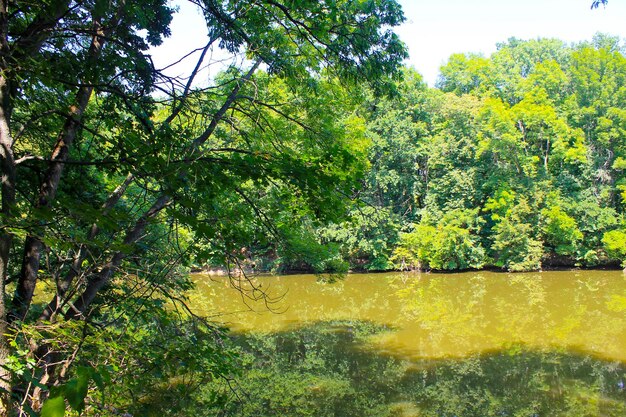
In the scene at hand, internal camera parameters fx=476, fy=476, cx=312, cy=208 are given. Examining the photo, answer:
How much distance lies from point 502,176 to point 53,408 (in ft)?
83.5

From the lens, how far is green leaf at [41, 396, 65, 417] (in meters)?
1.09

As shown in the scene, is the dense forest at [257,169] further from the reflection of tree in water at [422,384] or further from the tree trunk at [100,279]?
the reflection of tree in water at [422,384]

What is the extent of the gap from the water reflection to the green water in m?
0.04

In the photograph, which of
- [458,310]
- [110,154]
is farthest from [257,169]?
[458,310]

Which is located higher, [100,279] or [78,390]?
[100,279]

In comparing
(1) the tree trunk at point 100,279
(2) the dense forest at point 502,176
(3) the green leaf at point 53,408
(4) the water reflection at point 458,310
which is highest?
(2) the dense forest at point 502,176

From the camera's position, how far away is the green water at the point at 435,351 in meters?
7.19

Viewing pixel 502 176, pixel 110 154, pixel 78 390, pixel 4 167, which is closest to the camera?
pixel 78 390

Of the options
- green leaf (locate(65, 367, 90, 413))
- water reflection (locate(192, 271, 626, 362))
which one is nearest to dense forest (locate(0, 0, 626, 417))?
green leaf (locate(65, 367, 90, 413))

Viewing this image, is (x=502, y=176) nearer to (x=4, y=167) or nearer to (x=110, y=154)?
(x=110, y=154)

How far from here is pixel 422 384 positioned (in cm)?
816

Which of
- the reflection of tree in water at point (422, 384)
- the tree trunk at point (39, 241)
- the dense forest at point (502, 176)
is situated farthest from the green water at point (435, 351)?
the dense forest at point (502, 176)

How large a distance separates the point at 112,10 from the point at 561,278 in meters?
21.4

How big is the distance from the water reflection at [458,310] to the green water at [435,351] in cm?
4
